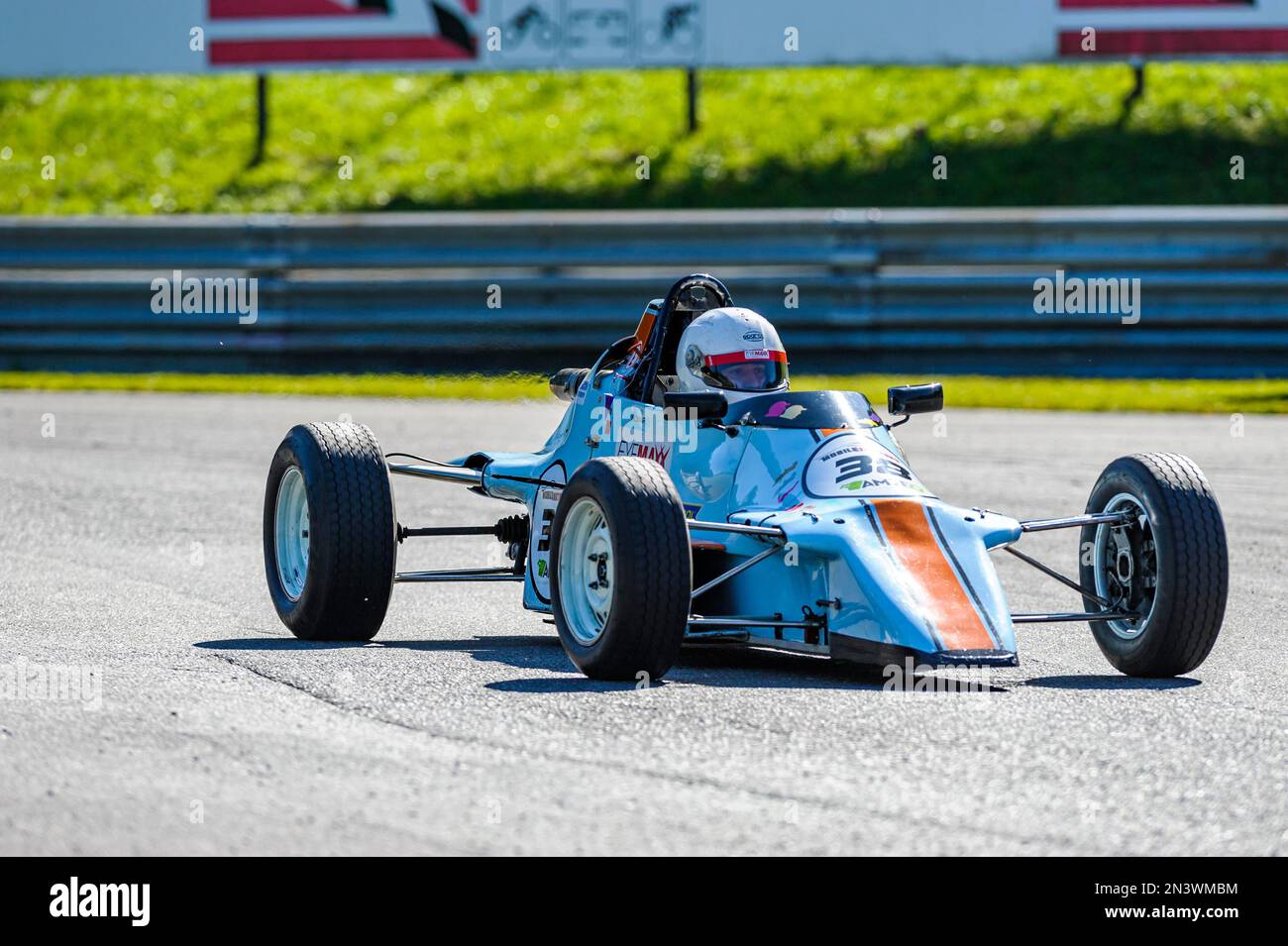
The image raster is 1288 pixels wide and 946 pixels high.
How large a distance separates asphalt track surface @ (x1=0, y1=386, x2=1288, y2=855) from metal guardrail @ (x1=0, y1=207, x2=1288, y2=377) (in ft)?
26.0

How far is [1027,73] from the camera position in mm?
23406

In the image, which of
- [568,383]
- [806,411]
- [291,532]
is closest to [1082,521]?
[806,411]

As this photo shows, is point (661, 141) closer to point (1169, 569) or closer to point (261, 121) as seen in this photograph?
point (261, 121)

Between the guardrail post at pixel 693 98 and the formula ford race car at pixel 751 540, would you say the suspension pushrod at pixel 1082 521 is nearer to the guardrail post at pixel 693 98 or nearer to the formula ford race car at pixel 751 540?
the formula ford race car at pixel 751 540

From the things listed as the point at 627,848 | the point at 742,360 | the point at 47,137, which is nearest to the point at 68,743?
the point at 627,848

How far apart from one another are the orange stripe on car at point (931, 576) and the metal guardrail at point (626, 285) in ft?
35.4

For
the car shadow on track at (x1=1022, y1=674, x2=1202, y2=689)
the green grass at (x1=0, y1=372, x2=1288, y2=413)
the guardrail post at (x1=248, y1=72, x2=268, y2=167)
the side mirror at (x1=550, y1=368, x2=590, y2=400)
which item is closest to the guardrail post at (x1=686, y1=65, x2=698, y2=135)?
the guardrail post at (x1=248, y1=72, x2=268, y2=167)

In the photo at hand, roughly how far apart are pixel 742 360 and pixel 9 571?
142 inches

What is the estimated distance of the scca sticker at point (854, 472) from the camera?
698 centimetres

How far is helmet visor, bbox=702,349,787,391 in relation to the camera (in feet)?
25.9

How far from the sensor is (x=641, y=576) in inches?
242

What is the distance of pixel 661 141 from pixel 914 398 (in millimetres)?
14910

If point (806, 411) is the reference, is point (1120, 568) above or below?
below

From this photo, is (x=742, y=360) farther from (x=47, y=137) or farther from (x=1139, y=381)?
(x=47, y=137)
